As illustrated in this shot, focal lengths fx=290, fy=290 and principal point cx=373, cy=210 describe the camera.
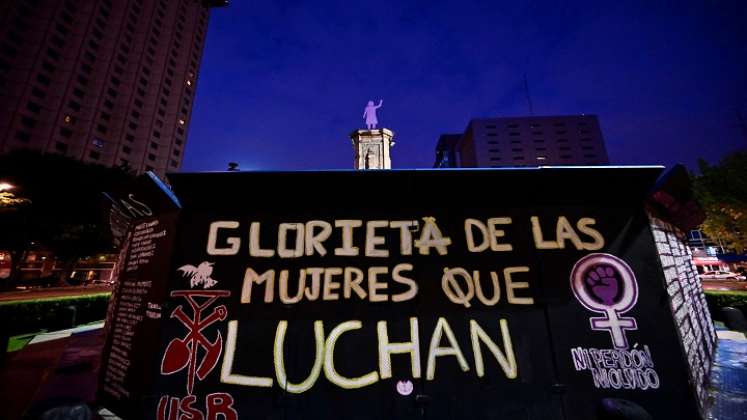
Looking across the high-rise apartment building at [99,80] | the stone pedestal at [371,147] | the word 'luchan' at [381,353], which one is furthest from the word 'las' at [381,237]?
the high-rise apartment building at [99,80]

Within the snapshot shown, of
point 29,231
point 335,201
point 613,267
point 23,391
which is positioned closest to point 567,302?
point 613,267

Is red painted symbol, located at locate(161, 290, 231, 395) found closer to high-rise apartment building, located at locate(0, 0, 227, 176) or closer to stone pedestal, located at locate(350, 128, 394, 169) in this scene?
stone pedestal, located at locate(350, 128, 394, 169)

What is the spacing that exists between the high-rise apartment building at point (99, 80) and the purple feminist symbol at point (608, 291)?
75016mm

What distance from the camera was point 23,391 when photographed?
553cm

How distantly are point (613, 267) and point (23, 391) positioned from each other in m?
10.9

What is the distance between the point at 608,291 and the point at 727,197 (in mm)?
26010

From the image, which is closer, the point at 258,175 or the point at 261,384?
the point at 261,384

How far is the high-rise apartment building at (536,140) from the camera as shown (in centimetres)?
10800

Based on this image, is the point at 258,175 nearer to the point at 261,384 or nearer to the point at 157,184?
the point at 157,184

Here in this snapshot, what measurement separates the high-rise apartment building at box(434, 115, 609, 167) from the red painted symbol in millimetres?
111406

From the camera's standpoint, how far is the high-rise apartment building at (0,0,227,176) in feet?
167

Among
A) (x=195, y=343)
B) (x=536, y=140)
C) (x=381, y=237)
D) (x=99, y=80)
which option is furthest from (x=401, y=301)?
(x=536, y=140)

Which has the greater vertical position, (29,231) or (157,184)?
(29,231)

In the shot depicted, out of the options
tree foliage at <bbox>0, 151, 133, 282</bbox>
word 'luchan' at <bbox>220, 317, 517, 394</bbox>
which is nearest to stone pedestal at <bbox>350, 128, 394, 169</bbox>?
word 'luchan' at <bbox>220, 317, 517, 394</bbox>
